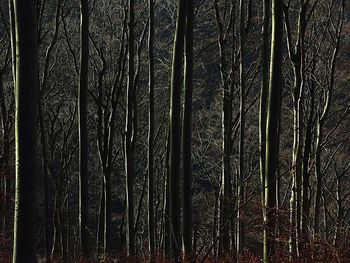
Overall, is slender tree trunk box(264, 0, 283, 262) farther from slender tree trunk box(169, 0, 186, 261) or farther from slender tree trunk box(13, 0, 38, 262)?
slender tree trunk box(13, 0, 38, 262)

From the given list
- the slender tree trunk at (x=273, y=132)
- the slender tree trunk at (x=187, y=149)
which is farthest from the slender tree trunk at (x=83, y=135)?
the slender tree trunk at (x=273, y=132)

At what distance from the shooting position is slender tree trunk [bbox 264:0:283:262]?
6.81 m

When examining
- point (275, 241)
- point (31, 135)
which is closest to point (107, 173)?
point (275, 241)

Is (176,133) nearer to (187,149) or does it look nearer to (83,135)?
(187,149)

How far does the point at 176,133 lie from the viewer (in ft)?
26.3

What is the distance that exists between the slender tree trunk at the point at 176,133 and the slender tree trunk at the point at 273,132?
1.48 metres

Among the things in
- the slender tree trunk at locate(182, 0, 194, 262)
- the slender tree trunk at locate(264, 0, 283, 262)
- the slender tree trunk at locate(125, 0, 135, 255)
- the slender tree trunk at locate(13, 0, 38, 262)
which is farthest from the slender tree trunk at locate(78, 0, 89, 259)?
the slender tree trunk at locate(13, 0, 38, 262)

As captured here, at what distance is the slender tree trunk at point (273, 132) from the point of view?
681 centimetres

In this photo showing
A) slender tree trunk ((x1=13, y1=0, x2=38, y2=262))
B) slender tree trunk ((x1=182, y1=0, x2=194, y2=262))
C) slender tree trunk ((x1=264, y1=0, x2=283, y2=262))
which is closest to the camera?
slender tree trunk ((x1=13, y1=0, x2=38, y2=262))

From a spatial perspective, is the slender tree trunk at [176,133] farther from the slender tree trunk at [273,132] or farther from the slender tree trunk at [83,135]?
the slender tree trunk at [83,135]

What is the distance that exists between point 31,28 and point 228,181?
35.9 ft

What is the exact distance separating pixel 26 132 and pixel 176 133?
4325mm

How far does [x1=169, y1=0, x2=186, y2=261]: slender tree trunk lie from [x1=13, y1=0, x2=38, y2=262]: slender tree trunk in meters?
4.04

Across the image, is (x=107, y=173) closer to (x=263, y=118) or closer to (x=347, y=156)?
(x=263, y=118)
